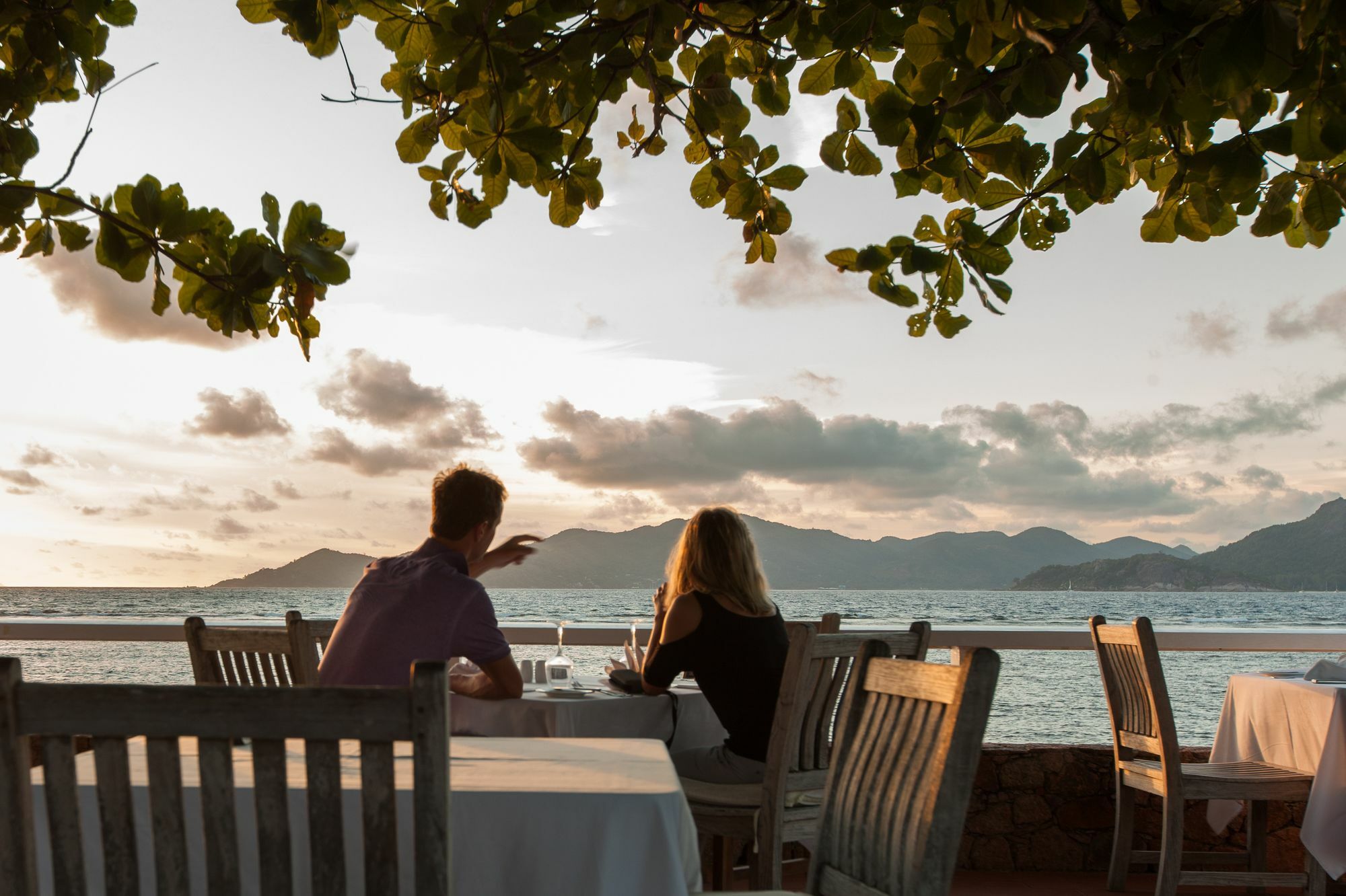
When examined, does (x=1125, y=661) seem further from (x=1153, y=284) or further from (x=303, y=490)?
(x=303, y=490)

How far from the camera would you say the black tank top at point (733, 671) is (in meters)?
3.37

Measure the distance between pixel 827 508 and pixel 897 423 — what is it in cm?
780

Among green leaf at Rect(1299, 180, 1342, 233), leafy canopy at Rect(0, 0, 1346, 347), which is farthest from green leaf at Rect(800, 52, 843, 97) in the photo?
green leaf at Rect(1299, 180, 1342, 233)

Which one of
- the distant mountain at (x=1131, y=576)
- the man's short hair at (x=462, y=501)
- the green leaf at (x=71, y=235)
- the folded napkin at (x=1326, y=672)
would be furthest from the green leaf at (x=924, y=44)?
the distant mountain at (x=1131, y=576)

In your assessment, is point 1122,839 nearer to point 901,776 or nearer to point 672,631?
Result: point 672,631

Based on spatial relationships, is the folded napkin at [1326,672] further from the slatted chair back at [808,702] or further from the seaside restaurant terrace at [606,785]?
the slatted chair back at [808,702]

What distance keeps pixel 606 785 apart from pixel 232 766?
2.18 ft

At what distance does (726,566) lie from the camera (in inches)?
138

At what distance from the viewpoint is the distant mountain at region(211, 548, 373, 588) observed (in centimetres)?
4784

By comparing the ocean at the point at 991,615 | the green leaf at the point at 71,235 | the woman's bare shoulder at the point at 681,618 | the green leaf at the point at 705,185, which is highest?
the green leaf at the point at 705,185

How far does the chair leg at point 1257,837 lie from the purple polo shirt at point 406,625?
298 cm

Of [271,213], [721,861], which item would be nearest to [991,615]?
[721,861]

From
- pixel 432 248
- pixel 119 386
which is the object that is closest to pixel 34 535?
pixel 119 386

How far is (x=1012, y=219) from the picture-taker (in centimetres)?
207
